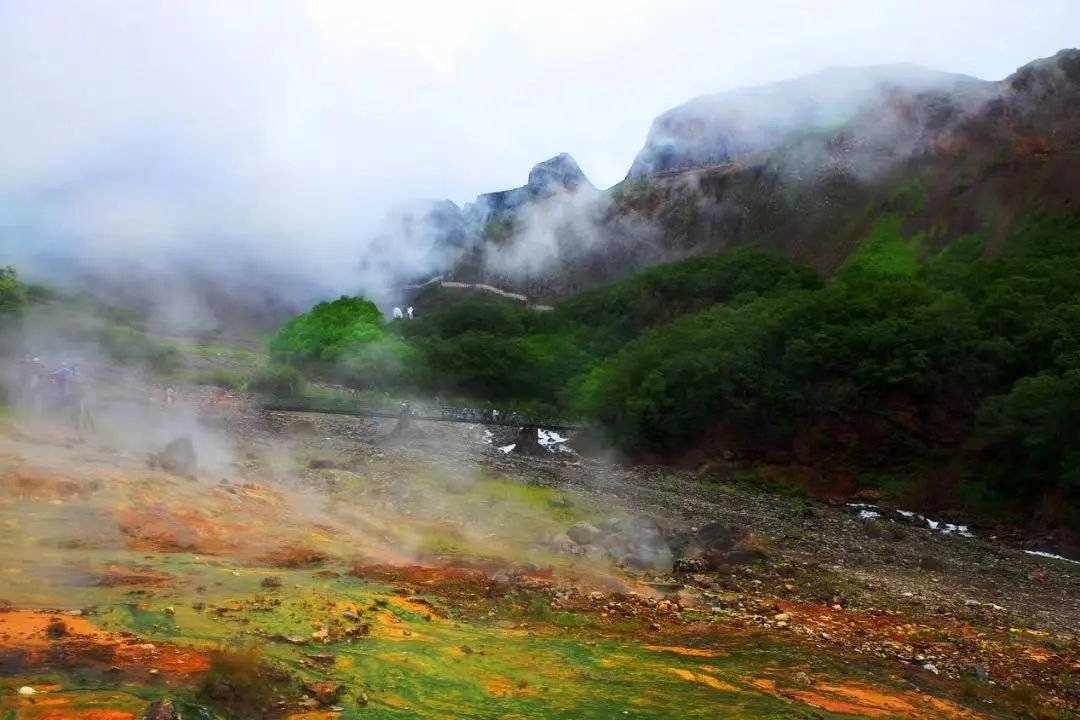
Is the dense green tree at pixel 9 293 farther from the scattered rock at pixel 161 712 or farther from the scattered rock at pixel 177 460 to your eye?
the scattered rock at pixel 161 712

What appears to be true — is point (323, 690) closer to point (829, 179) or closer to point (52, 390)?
point (52, 390)

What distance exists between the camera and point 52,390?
2212cm

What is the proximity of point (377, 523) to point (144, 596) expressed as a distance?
741 cm

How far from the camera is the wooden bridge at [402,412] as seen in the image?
140 feet

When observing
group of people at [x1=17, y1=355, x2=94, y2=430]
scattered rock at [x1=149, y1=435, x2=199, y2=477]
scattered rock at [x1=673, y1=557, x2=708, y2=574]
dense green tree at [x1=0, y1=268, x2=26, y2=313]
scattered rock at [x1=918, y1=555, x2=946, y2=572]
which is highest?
dense green tree at [x1=0, y1=268, x2=26, y2=313]

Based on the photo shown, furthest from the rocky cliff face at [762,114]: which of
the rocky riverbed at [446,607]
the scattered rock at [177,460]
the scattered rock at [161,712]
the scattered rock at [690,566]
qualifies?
the scattered rock at [161,712]

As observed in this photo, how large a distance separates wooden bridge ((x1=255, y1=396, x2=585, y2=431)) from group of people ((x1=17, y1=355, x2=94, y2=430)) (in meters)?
16.5

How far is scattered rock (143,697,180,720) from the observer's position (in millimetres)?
6355

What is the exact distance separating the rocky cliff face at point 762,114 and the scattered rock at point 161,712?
110876mm

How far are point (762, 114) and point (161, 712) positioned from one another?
14255 centimetres

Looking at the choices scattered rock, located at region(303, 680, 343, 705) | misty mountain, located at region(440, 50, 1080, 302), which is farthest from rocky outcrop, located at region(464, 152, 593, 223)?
scattered rock, located at region(303, 680, 343, 705)

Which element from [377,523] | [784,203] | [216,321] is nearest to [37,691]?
[377,523]

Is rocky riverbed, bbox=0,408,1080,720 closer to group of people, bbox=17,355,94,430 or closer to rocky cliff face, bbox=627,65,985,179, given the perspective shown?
group of people, bbox=17,355,94,430

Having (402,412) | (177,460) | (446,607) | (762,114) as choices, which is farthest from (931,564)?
(762,114)
